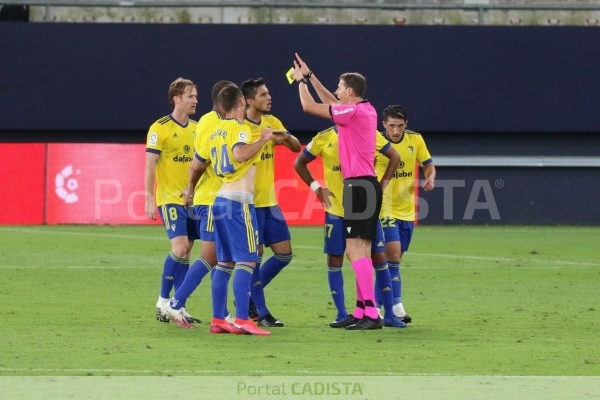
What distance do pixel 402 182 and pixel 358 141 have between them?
4.22 feet

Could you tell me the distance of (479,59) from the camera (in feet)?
84.5

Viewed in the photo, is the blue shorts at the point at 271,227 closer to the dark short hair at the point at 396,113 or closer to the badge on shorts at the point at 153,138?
the badge on shorts at the point at 153,138

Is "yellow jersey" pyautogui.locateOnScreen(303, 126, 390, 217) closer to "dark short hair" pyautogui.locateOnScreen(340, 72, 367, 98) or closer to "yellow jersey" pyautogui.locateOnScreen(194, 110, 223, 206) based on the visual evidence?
"dark short hair" pyautogui.locateOnScreen(340, 72, 367, 98)

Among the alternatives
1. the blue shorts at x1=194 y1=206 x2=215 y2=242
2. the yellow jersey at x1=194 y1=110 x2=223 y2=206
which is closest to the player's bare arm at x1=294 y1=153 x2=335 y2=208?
the yellow jersey at x1=194 y1=110 x2=223 y2=206

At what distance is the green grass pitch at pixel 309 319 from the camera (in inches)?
320

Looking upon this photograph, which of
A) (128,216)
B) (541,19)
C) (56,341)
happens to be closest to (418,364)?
(56,341)

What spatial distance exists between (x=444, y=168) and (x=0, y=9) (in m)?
10.6

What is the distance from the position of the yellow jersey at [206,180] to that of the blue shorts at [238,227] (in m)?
0.58

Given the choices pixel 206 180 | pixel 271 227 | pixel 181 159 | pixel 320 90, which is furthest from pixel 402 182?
pixel 181 159

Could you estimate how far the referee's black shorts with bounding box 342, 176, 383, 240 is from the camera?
10.1 m

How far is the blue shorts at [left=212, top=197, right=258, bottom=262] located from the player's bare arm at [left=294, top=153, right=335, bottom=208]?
0.78 metres

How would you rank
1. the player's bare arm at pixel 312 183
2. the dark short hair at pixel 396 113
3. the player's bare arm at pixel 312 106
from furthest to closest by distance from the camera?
1. the dark short hair at pixel 396 113
2. the player's bare arm at pixel 312 183
3. the player's bare arm at pixel 312 106

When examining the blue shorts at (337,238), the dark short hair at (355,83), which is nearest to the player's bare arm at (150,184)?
the blue shorts at (337,238)
